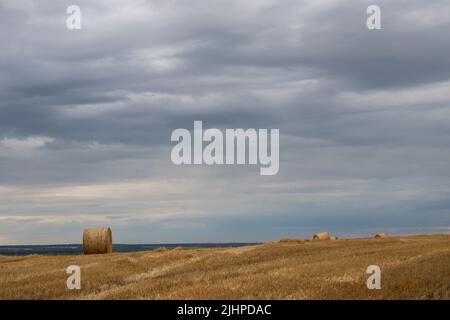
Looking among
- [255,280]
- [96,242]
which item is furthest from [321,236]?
[255,280]

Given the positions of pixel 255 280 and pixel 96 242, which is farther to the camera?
pixel 96 242

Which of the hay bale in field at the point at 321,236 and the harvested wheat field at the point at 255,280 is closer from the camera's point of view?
the harvested wheat field at the point at 255,280

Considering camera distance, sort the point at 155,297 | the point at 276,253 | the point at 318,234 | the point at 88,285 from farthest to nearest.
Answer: the point at 318,234, the point at 276,253, the point at 88,285, the point at 155,297

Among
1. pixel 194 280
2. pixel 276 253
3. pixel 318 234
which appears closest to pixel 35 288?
pixel 194 280

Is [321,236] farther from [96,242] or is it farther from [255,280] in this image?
[255,280]

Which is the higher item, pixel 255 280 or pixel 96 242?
pixel 96 242

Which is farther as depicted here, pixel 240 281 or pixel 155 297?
pixel 240 281

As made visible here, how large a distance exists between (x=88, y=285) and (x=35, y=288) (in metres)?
1.59

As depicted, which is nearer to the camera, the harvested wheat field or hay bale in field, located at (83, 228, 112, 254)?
the harvested wheat field

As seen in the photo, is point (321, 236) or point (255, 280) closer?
point (255, 280)
